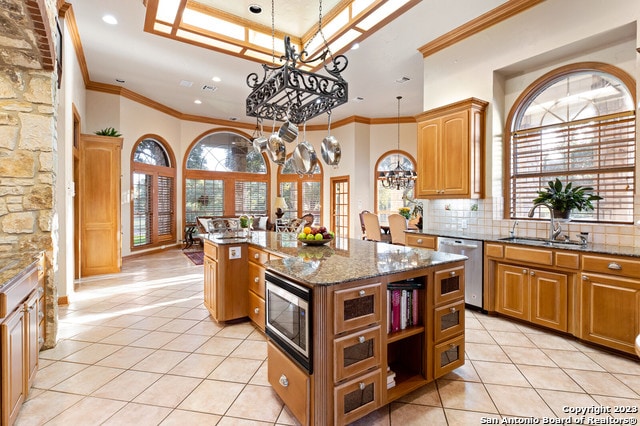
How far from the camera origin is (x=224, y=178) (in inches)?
364

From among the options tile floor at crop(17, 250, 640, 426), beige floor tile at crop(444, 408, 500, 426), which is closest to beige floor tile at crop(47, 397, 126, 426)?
tile floor at crop(17, 250, 640, 426)

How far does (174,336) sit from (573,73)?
5028 mm

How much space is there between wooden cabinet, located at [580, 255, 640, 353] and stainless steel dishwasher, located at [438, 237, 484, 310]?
3.14ft

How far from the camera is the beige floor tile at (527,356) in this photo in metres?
2.55

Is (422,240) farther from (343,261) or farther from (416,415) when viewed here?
(416,415)

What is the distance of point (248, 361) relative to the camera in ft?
8.44

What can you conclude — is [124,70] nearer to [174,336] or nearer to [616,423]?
[174,336]

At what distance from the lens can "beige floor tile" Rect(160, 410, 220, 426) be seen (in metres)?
1.84

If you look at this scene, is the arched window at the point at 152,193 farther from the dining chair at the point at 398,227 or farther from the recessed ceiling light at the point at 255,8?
the dining chair at the point at 398,227

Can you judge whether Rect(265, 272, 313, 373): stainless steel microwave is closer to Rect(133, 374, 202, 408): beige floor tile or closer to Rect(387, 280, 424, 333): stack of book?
Rect(387, 280, 424, 333): stack of book

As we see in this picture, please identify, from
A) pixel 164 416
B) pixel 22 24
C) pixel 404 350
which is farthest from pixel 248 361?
pixel 22 24

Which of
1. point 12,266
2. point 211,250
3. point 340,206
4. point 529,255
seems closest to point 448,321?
point 529,255

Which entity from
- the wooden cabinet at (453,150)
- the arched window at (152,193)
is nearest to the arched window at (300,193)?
the arched window at (152,193)

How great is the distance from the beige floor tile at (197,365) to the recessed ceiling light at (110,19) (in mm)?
4178
